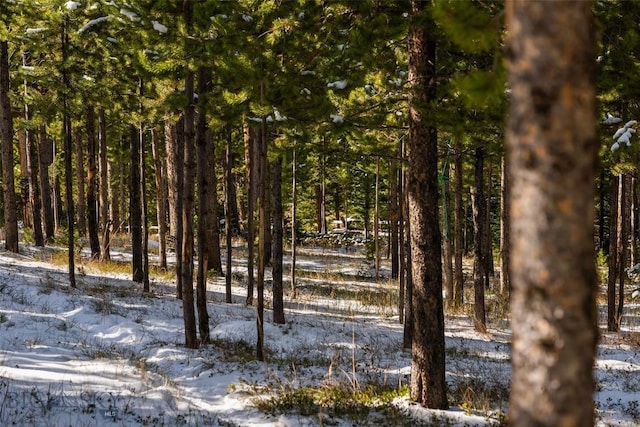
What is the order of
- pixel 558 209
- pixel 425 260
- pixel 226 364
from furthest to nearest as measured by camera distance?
1. pixel 226 364
2. pixel 425 260
3. pixel 558 209

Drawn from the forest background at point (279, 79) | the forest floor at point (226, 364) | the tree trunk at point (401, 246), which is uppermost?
the forest background at point (279, 79)

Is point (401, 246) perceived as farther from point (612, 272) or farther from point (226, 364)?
point (612, 272)

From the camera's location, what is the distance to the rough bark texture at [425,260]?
22.2 feet

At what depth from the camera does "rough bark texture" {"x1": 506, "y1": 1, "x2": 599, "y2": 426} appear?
1.81m

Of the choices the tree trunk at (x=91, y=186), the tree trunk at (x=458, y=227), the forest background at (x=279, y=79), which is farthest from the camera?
the tree trunk at (x=91, y=186)

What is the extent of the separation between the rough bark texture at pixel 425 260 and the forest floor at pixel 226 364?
0.35 meters

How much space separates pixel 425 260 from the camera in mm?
6809

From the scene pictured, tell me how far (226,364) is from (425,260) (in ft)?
12.9

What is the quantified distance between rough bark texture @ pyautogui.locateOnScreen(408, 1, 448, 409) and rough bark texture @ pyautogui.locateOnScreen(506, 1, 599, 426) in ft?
16.2

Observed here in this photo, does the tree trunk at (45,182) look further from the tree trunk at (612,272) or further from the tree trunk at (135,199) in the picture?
the tree trunk at (612,272)

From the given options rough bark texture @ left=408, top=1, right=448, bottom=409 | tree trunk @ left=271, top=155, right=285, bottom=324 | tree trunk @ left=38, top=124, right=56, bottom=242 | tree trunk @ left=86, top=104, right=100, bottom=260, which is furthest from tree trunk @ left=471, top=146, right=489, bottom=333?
tree trunk @ left=38, top=124, right=56, bottom=242

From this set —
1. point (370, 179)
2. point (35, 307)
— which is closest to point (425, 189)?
point (35, 307)

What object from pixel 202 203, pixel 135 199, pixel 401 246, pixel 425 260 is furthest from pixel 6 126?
pixel 425 260

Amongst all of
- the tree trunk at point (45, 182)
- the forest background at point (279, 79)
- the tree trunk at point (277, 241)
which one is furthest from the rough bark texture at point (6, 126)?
the tree trunk at point (277, 241)
